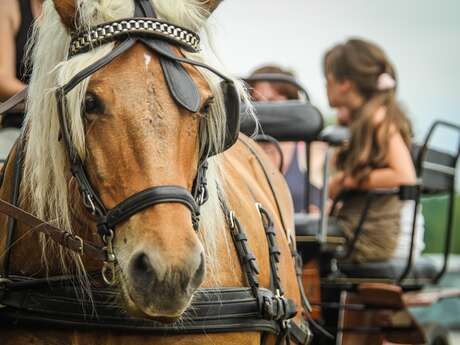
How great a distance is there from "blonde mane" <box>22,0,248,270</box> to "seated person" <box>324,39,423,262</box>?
320 centimetres

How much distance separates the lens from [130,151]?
2.43 m

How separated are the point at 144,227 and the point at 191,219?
15 centimetres

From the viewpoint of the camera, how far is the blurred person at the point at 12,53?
3504 millimetres

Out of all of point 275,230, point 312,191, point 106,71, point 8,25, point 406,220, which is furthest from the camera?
point 312,191

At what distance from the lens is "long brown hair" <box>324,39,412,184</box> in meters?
6.00

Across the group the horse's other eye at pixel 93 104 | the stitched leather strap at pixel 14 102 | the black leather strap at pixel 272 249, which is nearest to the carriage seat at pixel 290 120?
the black leather strap at pixel 272 249

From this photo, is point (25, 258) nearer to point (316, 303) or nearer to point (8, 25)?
point (8, 25)

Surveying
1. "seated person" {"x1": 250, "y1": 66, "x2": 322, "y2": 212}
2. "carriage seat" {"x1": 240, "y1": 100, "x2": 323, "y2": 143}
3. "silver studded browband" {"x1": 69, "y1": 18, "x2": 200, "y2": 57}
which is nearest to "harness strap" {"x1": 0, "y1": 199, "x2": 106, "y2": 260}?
"silver studded browband" {"x1": 69, "y1": 18, "x2": 200, "y2": 57}

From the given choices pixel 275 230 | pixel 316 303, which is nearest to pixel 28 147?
pixel 275 230

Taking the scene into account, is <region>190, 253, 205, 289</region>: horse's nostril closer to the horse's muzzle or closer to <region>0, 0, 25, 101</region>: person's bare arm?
→ the horse's muzzle

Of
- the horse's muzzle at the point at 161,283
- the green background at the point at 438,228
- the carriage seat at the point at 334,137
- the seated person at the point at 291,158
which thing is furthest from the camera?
the green background at the point at 438,228

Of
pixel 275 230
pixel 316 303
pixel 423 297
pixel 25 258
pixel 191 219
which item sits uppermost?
pixel 191 219

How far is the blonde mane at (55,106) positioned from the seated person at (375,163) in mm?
3195

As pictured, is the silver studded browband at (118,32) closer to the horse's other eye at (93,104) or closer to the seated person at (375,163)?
the horse's other eye at (93,104)
